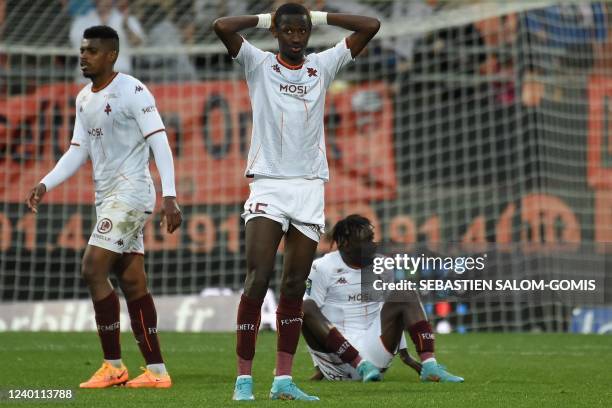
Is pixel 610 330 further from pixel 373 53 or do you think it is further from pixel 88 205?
pixel 88 205

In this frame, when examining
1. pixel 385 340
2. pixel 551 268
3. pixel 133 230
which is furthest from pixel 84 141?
pixel 551 268

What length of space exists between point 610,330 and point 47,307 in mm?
5967

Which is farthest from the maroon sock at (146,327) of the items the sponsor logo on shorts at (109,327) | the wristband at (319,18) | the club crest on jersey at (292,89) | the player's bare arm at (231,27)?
the wristband at (319,18)

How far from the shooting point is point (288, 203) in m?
6.06

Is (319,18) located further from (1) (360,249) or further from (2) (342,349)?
(2) (342,349)

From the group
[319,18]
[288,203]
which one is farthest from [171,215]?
[319,18]

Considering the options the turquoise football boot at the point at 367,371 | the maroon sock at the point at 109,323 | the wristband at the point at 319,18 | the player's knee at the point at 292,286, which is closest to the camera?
the player's knee at the point at 292,286

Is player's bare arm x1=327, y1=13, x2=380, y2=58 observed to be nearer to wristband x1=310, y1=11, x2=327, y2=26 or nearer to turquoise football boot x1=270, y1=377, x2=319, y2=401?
wristband x1=310, y1=11, x2=327, y2=26

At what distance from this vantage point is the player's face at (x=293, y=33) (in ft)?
19.7

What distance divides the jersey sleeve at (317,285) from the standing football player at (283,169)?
1.59 meters

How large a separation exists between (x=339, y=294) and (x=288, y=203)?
6.48ft

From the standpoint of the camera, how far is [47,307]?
13.6 metres

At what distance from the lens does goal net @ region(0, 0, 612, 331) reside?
14438 mm

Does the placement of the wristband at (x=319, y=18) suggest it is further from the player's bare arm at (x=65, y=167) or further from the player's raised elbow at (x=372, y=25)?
the player's bare arm at (x=65, y=167)
